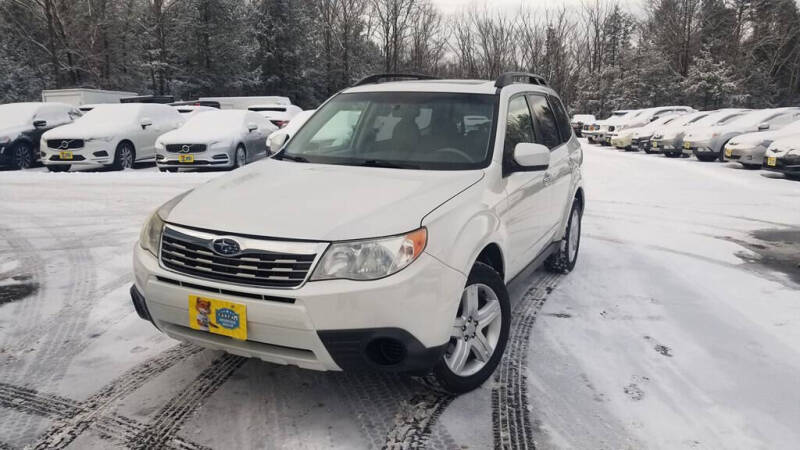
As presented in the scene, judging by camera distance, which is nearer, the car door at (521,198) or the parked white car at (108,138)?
the car door at (521,198)

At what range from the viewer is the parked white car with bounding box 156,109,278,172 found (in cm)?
1246

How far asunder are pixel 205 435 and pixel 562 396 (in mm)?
1916

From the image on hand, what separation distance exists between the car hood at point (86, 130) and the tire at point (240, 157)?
2895 mm

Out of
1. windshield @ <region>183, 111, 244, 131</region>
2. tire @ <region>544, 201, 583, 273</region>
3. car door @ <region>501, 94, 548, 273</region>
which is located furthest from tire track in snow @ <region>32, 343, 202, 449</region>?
windshield @ <region>183, 111, 244, 131</region>

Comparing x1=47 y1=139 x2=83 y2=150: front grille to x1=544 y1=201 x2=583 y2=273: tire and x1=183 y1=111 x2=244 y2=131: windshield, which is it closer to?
x1=183 y1=111 x2=244 y2=131: windshield

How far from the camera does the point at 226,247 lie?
8.82ft

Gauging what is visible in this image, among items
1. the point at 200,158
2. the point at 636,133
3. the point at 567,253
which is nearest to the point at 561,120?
the point at 567,253

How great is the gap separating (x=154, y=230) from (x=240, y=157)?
10.4 m

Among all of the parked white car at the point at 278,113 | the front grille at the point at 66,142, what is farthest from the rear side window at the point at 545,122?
the parked white car at the point at 278,113

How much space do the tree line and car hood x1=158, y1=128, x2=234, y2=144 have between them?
2194cm

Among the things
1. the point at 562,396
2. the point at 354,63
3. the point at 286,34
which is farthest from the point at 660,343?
the point at 354,63

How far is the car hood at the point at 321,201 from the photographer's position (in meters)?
2.68

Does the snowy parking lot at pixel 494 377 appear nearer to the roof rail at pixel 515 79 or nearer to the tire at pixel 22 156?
the roof rail at pixel 515 79

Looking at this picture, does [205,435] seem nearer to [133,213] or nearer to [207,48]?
[133,213]
